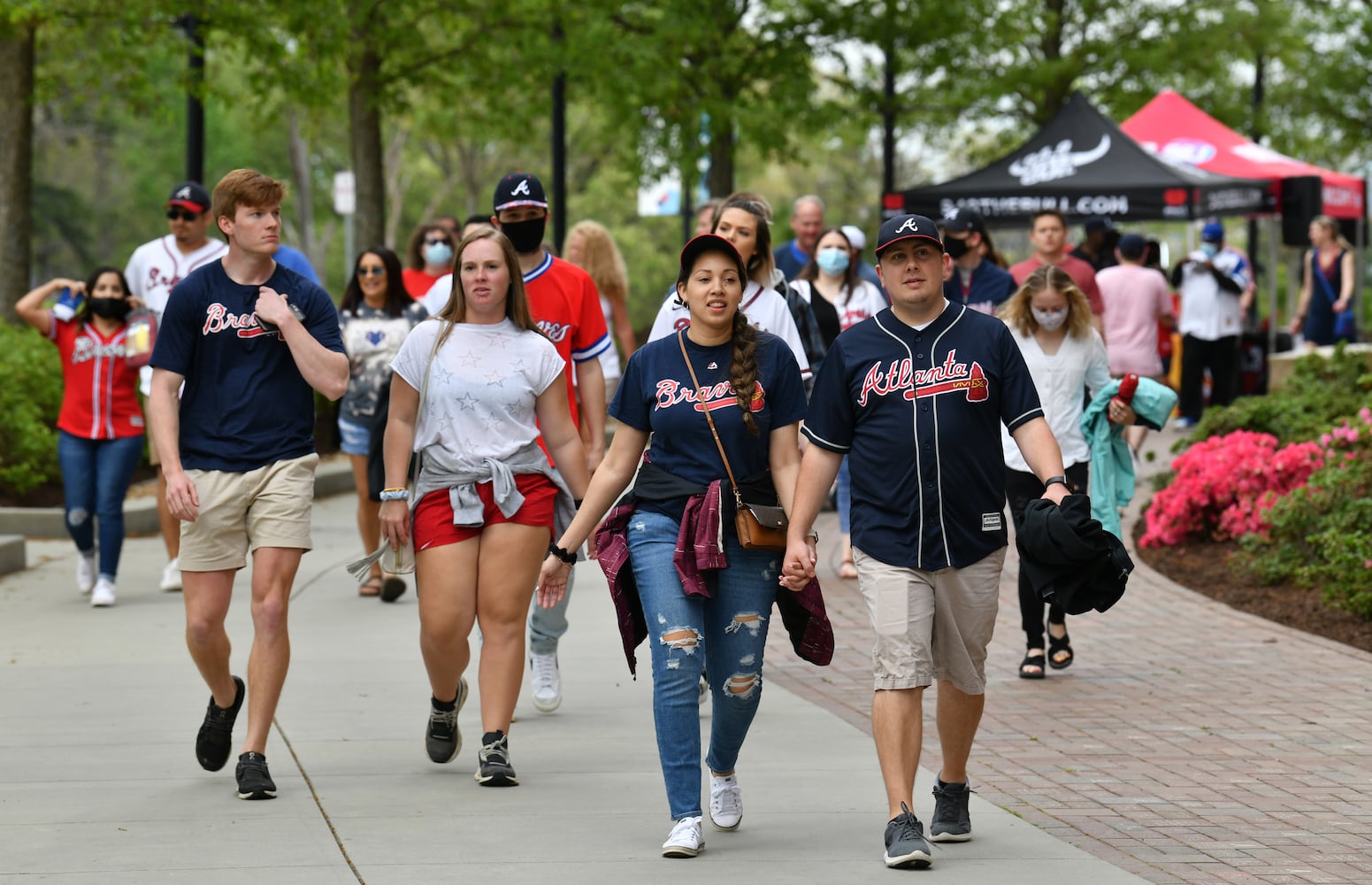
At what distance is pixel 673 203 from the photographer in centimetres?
2403

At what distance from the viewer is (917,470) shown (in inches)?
201

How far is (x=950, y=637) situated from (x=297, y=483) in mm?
2191

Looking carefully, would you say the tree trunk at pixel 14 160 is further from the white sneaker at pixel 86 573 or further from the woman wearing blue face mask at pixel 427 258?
the white sneaker at pixel 86 573

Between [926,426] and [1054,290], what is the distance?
271 centimetres

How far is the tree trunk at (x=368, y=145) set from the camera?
21672mm

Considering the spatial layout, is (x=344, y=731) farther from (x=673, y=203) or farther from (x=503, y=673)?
(x=673, y=203)

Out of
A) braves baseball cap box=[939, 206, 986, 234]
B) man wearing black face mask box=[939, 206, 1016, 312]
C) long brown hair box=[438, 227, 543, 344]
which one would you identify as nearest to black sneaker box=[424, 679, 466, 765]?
long brown hair box=[438, 227, 543, 344]

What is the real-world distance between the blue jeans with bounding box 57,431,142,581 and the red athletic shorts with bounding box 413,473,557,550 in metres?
4.45

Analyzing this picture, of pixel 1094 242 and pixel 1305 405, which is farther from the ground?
pixel 1094 242

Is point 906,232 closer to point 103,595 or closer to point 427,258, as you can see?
point 427,258

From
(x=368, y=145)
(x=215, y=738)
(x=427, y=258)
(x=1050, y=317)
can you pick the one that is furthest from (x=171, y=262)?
(x=368, y=145)

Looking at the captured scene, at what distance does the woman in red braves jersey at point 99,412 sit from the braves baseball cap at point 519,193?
407cm

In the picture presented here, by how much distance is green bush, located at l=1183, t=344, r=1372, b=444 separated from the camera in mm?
12094

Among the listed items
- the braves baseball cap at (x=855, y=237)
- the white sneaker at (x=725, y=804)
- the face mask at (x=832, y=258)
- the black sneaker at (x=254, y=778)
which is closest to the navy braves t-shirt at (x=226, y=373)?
the black sneaker at (x=254, y=778)
